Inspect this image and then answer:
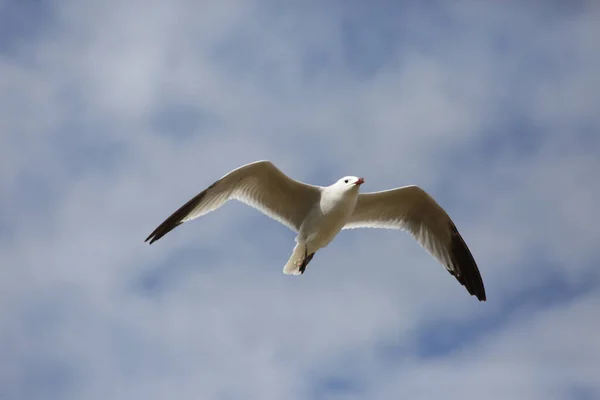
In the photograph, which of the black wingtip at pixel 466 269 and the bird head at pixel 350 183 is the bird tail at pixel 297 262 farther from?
the black wingtip at pixel 466 269

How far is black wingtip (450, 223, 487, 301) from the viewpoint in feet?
42.3

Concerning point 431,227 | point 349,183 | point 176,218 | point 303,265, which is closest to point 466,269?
point 431,227

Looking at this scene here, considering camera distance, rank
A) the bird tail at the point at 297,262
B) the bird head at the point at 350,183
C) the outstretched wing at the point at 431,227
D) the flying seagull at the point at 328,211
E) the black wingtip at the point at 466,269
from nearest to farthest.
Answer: the bird head at the point at 350,183, the flying seagull at the point at 328,211, the bird tail at the point at 297,262, the outstretched wing at the point at 431,227, the black wingtip at the point at 466,269

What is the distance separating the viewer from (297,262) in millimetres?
12102

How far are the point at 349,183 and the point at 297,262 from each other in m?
1.56

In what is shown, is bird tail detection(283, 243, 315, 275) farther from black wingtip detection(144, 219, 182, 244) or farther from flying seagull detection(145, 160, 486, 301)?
black wingtip detection(144, 219, 182, 244)

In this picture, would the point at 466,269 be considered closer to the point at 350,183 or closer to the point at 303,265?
the point at 303,265

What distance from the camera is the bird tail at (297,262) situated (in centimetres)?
1206

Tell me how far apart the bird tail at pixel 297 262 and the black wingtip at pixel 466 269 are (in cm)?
250

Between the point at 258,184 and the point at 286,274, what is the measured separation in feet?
Result: 4.60

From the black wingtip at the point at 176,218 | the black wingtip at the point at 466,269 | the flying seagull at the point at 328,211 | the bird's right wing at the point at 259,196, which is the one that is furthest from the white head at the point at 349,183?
the black wingtip at the point at 466,269

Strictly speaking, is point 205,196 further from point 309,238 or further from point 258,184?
point 309,238

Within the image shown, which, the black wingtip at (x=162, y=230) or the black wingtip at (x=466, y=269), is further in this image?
the black wingtip at (x=466, y=269)

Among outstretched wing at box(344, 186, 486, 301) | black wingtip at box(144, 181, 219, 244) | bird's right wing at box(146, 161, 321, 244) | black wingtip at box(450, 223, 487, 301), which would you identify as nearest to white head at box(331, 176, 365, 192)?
bird's right wing at box(146, 161, 321, 244)
